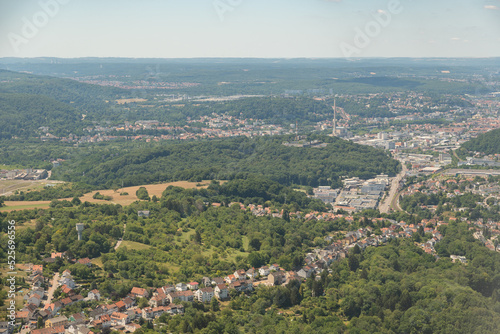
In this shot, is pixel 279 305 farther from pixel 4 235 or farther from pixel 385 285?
pixel 4 235

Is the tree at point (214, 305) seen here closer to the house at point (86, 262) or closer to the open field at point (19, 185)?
the house at point (86, 262)

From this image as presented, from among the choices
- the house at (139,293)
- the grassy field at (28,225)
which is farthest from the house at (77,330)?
the grassy field at (28,225)

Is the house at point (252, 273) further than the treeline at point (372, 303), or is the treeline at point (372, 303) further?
the house at point (252, 273)

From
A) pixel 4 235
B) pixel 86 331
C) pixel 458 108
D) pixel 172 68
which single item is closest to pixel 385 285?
pixel 86 331

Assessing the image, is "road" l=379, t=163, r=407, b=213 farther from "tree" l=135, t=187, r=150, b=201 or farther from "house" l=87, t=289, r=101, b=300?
"house" l=87, t=289, r=101, b=300

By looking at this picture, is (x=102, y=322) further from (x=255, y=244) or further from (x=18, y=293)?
(x=255, y=244)

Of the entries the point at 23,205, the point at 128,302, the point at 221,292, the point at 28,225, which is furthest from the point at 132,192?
the point at 128,302
